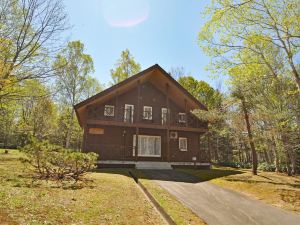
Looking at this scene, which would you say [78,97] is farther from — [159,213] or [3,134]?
[159,213]

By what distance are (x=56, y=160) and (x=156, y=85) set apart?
1572cm

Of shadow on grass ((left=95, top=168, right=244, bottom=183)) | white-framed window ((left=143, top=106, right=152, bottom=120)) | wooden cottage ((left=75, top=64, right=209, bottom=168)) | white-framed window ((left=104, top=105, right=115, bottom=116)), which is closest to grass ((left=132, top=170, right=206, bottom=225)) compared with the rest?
shadow on grass ((left=95, top=168, right=244, bottom=183))

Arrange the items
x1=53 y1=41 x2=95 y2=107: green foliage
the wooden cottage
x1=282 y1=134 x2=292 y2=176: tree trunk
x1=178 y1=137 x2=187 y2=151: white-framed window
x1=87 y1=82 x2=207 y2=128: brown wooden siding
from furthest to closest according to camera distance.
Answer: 1. x1=53 y1=41 x2=95 y2=107: green foliage
2. x1=178 y1=137 x2=187 y2=151: white-framed window
3. x1=87 y1=82 x2=207 y2=128: brown wooden siding
4. the wooden cottage
5. x1=282 y1=134 x2=292 y2=176: tree trunk

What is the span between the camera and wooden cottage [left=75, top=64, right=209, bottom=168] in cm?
2061

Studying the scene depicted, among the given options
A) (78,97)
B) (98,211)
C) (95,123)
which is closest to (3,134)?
(78,97)

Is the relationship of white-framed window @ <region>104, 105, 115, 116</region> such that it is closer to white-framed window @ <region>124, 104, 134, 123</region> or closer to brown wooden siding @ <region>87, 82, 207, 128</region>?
brown wooden siding @ <region>87, 82, 207, 128</region>

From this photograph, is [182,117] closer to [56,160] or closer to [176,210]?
[56,160]

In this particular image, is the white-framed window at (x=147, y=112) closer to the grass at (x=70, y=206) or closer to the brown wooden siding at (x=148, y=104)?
the brown wooden siding at (x=148, y=104)

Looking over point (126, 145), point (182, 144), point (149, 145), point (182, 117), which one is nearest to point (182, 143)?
point (182, 144)

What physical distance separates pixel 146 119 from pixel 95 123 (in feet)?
18.5

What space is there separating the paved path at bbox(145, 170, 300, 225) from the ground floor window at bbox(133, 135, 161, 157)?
10850mm

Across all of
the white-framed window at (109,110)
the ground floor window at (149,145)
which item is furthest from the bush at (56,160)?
the ground floor window at (149,145)

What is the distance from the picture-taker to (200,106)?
22359 millimetres

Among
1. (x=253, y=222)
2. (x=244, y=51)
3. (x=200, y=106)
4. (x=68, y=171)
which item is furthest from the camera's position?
(x=200, y=106)
